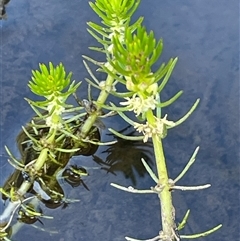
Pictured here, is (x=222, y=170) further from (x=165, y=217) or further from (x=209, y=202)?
(x=165, y=217)

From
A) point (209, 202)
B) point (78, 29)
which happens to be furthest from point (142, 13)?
point (209, 202)

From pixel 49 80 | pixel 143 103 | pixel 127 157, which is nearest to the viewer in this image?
pixel 143 103

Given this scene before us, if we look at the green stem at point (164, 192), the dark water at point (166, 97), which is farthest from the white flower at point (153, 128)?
the dark water at point (166, 97)

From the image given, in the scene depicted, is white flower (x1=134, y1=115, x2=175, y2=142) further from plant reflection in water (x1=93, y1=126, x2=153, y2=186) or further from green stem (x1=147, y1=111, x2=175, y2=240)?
plant reflection in water (x1=93, y1=126, x2=153, y2=186)

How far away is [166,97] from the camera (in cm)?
127

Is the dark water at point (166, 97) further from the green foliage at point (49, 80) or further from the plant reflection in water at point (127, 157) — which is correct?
the green foliage at point (49, 80)

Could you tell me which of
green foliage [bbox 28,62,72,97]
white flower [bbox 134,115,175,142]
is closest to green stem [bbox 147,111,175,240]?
white flower [bbox 134,115,175,142]

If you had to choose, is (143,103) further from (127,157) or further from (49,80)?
(127,157)

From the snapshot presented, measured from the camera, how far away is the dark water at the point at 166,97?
1161 mm

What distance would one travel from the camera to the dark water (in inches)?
45.7

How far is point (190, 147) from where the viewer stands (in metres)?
1.23

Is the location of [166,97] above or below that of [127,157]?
above

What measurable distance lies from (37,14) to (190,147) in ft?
1.72

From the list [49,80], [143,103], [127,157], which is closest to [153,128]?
[143,103]
